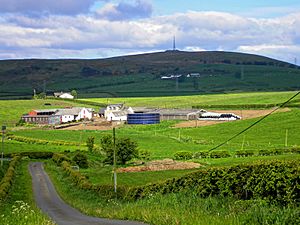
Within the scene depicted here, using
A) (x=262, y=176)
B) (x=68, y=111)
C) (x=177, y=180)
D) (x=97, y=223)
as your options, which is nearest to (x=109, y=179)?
(x=177, y=180)

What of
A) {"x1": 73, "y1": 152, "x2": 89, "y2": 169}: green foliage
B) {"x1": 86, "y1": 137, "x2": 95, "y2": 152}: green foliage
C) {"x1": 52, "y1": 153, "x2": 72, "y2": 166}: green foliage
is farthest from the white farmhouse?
{"x1": 73, "y1": 152, "x2": 89, "y2": 169}: green foliage

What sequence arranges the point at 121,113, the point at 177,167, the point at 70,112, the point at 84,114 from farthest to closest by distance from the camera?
the point at 84,114
the point at 121,113
the point at 70,112
the point at 177,167

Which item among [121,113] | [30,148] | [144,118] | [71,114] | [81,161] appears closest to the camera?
[81,161]

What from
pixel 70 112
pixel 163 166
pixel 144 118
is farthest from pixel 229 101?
pixel 163 166

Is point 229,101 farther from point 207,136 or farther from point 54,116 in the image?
point 207,136

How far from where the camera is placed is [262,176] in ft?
73.6

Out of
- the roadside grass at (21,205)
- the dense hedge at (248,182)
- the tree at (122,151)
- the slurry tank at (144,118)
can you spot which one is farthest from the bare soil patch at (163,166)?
the slurry tank at (144,118)

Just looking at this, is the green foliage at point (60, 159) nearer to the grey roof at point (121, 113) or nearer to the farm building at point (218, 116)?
the farm building at point (218, 116)

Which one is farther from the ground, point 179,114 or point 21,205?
point 21,205

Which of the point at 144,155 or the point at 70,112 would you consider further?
the point at 70,112

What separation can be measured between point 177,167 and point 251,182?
4502 centimetres

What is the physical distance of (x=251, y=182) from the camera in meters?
23.3

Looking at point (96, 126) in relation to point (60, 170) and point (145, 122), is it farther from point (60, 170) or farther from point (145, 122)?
point (60, 170)

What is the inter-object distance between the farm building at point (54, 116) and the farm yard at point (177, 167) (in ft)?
13.7
